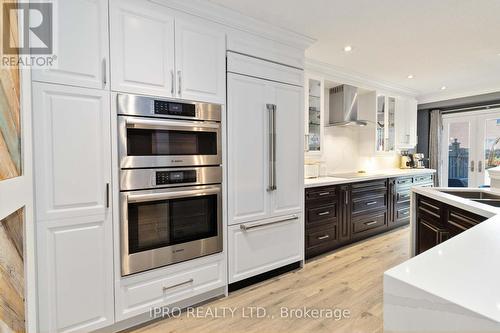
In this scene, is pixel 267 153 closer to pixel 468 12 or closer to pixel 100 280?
pixel 100 280

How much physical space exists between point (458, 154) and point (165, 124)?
234 inches

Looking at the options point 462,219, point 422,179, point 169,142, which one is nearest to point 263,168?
point 169,142

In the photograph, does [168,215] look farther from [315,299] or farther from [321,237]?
[321,237]

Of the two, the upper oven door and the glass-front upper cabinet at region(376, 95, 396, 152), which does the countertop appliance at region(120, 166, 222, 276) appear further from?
the glass-front upper cabinet at region(376, 95, 396, 152)

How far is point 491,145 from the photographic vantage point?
15.5ft

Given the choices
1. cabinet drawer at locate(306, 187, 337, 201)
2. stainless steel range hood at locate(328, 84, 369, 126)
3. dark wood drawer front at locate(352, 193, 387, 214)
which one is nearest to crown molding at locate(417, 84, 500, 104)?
stainless steel range hood at locate(328, 84, 369, 126)

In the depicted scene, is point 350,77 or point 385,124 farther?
point 385,124

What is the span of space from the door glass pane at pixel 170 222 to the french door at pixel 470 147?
5432 millimetres

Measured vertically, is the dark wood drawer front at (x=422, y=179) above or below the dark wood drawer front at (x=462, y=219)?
above

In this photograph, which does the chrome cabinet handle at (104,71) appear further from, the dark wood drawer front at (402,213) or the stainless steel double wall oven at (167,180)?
the dark wood drawer front at (402,213)

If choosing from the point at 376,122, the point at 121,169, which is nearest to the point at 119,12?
the point at 121,169

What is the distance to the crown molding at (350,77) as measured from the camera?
11.5ft

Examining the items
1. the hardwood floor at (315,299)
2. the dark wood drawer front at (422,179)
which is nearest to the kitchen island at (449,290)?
the hardwood floor at (315,299)

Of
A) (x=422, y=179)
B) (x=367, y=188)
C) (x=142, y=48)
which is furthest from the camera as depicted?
(x=422, y=179)
